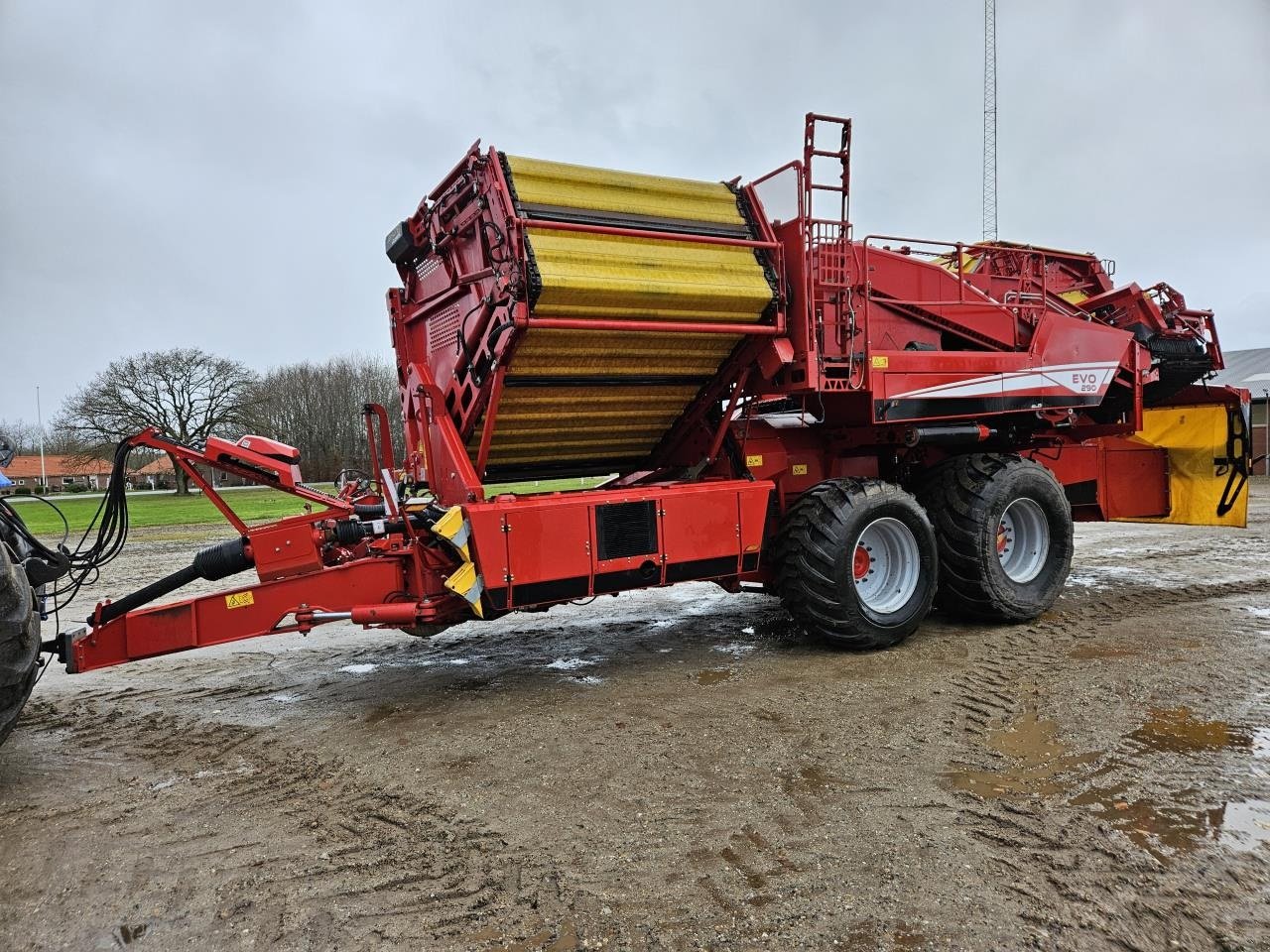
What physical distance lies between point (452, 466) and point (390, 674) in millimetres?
1532

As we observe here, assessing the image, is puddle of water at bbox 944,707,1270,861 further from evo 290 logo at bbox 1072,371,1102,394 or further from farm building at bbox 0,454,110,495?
farm building at bbox 0,454,110,495

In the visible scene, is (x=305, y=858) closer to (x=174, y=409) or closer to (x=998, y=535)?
(x=998, y=535)

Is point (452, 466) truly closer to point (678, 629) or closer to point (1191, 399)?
point (678, 629)


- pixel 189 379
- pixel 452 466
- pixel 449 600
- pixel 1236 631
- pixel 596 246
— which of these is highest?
pixel 189 379

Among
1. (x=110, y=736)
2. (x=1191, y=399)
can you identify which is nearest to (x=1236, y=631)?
(x=1191, y=399)

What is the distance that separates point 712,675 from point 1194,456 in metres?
6.06

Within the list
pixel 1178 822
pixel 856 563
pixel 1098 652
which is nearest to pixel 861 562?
pixel 856 563

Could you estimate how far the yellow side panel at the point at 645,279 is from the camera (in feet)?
15.2

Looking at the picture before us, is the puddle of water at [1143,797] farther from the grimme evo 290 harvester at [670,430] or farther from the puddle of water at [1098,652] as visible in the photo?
the grimme evo 290 harvester at [670,430]

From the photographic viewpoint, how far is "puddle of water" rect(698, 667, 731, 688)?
5211 mm

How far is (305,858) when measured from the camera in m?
3.09

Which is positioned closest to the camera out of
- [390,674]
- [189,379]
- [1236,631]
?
[390,674]

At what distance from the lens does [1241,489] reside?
8.09 meters

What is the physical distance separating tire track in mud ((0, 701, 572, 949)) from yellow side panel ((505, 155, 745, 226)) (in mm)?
3161
